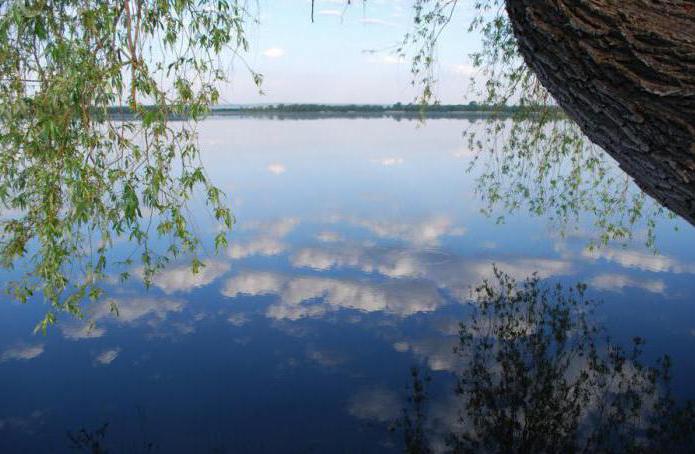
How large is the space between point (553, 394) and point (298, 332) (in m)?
3.40

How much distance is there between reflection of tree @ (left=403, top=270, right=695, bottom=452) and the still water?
0.83ft

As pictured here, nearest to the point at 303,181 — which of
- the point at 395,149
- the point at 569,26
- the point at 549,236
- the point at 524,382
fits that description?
the point at 549,236

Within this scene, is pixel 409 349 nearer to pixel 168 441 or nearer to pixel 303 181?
pixel 168 441

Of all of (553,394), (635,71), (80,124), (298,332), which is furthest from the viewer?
(298,332)

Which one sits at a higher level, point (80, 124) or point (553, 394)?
point (80, 124)

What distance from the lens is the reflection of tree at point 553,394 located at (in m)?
4.42

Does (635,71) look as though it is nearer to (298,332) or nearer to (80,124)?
(80,124)

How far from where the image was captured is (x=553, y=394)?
493 centimetres

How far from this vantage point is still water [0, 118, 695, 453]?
499cm

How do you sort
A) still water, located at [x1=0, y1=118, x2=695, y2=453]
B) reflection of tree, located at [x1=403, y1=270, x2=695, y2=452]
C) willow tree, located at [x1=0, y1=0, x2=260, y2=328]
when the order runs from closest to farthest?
willow tree, located at [x1=0, y1=0, x2=260, y2=328] → reflection of tree, located at [x1=403, y1=270, x2=695, y2=452] → still water, located at [x1=0, y1=118, x2=695, y2=453]

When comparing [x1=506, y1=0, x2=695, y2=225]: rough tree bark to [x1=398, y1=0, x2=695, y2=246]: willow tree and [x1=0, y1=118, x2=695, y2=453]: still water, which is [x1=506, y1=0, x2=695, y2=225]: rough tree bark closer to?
[x1=398, y1=0, x2=695, y2=246]: willow tree

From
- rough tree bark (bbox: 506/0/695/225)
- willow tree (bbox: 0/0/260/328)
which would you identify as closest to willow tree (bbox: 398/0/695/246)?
rough tree bark (bbox: 506/0/695/225)

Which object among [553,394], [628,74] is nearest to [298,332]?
[553,394]

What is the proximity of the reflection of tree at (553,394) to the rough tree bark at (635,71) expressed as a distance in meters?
3.35
